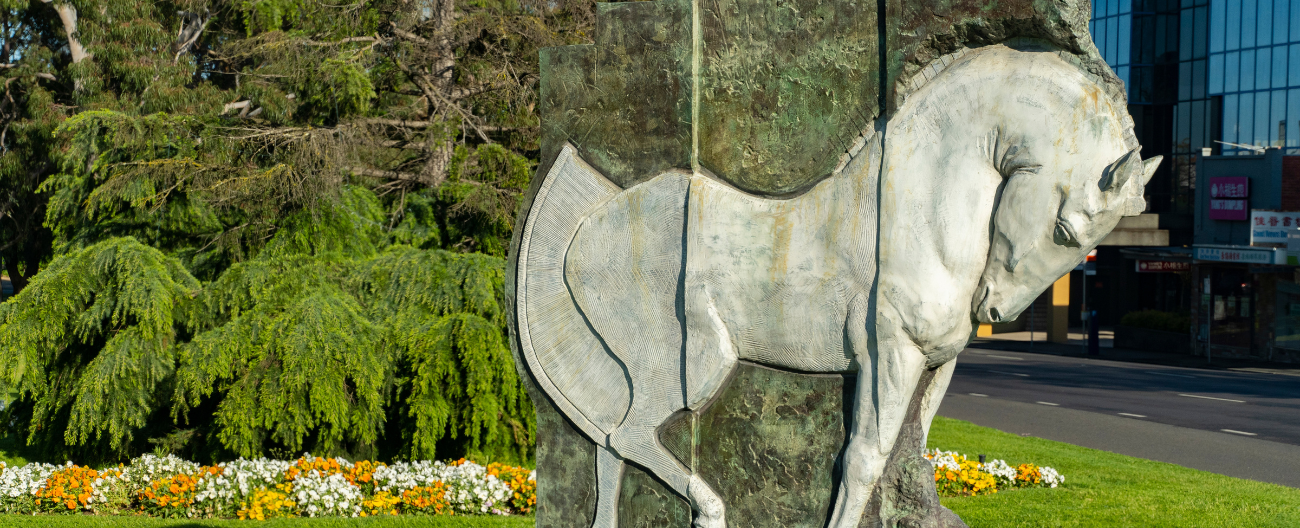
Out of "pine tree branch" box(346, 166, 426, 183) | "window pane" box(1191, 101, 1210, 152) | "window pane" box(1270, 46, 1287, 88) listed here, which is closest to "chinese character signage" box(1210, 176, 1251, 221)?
"window pane" box(1270, 46, 1287, 88)

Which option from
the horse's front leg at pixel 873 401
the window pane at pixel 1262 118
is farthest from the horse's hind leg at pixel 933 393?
the window pane at pixel 1262 118

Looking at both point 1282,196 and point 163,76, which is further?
point 1282,196

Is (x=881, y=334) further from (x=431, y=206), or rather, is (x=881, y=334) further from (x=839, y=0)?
(x=431, y=206)

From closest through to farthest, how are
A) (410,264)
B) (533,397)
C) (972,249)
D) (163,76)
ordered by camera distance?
1. (972,249)
2. (533,397)
3. (410,264)
4. (163,76)

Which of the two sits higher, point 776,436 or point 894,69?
point 894,69

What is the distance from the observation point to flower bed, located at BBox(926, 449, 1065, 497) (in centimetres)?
787

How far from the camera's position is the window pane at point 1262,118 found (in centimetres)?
2786

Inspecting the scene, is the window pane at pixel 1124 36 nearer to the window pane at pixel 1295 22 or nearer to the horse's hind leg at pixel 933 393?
the window pane at pixel 1295 22

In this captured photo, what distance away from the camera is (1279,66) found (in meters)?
27.4

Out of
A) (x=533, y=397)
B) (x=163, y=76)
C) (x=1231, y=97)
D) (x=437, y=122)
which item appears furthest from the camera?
(x=1231, y=97)

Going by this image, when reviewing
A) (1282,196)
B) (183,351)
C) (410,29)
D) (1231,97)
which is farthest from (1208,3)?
(183,351)

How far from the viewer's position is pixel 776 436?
335 centimetres

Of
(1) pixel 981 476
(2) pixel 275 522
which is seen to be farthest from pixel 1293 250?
(2) pixel 275 522

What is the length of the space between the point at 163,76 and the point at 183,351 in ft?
27.1
